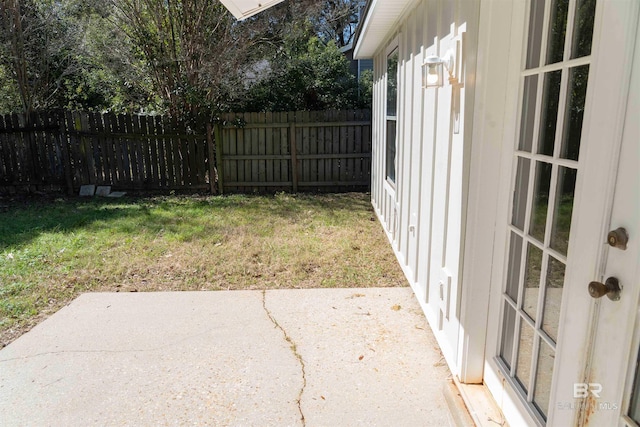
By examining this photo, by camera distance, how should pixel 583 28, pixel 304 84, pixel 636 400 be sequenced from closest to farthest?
pixel 636 400
pixel 583 28
pixel 304 84

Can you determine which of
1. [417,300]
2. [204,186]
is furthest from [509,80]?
[204,186]

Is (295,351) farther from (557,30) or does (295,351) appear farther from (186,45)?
(186,45)

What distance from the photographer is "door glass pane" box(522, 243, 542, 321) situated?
1.73m

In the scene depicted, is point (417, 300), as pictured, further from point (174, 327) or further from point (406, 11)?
point (406, 11)

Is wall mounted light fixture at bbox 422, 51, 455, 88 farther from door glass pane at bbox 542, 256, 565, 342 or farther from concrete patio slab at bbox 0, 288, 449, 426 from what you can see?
concrete patio slab at bbox 0, 288, 449, 426

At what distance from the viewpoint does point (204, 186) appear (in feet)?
26.8

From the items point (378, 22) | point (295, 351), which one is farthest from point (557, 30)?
point (378, 22)

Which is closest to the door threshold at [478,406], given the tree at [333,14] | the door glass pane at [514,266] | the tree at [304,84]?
the door glass pane at [514,266]

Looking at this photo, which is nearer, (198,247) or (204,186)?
(198,247)

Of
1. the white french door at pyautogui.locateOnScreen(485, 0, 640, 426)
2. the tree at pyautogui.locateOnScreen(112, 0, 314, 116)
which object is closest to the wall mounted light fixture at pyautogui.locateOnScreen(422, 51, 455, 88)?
the white french door at pyautogui.locateOnScreen(485, 0, 640, 426)

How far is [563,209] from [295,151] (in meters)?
6.76

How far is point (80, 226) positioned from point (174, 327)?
11.2 feet

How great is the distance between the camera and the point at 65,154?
7.78 metres

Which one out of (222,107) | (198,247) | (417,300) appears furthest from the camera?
(222,107)
